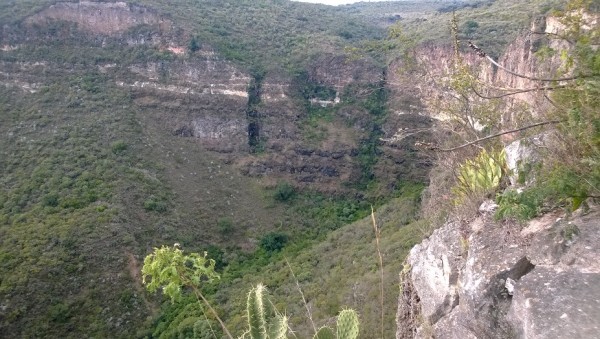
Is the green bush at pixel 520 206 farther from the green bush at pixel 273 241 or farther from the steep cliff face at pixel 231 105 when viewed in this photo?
the steep cliff face at pixel 231 105

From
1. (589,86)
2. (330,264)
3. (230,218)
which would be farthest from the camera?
(230,218)

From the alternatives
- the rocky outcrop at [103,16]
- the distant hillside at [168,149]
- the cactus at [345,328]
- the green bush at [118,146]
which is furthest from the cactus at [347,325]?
the rocky outcrop at [103,16]

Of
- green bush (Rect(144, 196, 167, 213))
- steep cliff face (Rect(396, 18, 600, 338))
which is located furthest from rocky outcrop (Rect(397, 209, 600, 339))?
green bush (Rect(144, 196, 167, 213))

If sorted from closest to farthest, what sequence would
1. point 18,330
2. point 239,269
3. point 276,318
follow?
point 276,318 → point 18,330 → point 239,269

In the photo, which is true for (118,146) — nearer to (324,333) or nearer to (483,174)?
(483,174)

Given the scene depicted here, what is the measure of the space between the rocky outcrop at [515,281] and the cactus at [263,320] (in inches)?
77.9

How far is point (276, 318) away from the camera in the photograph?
11.2 ft

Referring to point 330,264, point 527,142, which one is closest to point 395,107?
point 330,264

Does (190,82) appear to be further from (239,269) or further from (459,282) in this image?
(459,282)

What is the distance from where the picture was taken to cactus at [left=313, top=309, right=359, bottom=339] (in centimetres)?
379

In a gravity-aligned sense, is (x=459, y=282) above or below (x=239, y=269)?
above

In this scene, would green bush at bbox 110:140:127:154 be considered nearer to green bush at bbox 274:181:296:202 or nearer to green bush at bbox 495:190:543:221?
green bush at bbox 274:181:296:202

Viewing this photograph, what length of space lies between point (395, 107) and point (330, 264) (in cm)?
1824

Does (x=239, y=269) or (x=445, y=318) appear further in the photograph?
(x=239, y=269)
